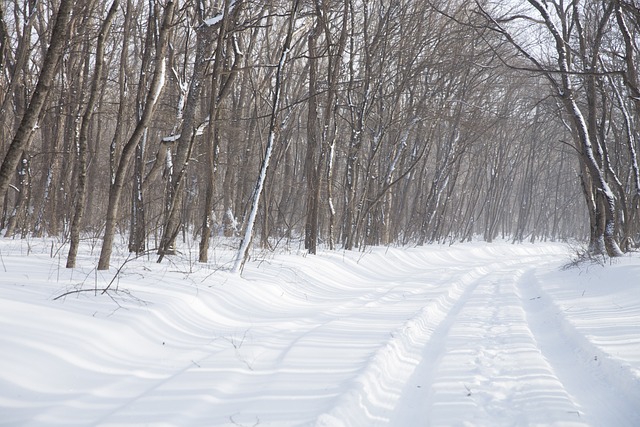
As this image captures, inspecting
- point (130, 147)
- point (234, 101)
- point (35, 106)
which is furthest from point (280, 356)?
point (234, 101)

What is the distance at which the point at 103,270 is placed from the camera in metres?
6.32

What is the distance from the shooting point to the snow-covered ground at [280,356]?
10.6ft

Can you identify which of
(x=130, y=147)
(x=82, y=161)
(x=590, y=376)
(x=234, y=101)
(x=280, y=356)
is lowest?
(x=280, y=356)

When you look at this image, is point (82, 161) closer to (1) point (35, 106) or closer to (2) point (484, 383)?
(1) point (35, 106)

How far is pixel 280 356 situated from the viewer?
455 cm

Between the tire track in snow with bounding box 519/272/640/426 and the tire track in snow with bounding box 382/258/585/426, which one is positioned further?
the tire track in snow with bounding box 519/272/640/426

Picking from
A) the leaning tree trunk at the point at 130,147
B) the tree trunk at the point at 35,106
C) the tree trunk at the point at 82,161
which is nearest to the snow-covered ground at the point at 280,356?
the tree trunk at the point at 82,161

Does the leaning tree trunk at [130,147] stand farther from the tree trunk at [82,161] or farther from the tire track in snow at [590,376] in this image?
the tire track in snow at [590,376]

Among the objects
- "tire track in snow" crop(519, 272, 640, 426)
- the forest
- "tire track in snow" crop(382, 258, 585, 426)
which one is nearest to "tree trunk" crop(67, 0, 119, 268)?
the forest

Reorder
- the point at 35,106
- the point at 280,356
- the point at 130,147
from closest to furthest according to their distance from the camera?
the point at 35,106
the point at 280,356
the point at 130,147

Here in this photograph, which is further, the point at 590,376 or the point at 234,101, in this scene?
the point at 234,101

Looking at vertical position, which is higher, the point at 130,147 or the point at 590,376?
the point at 130,147

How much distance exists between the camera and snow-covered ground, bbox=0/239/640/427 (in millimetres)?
3221

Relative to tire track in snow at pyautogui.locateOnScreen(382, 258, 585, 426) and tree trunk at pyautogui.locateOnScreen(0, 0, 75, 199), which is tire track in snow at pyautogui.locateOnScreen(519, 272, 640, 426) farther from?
tree trunk at pyautogui.locateOnScreen(0, 0, 75, 199)
